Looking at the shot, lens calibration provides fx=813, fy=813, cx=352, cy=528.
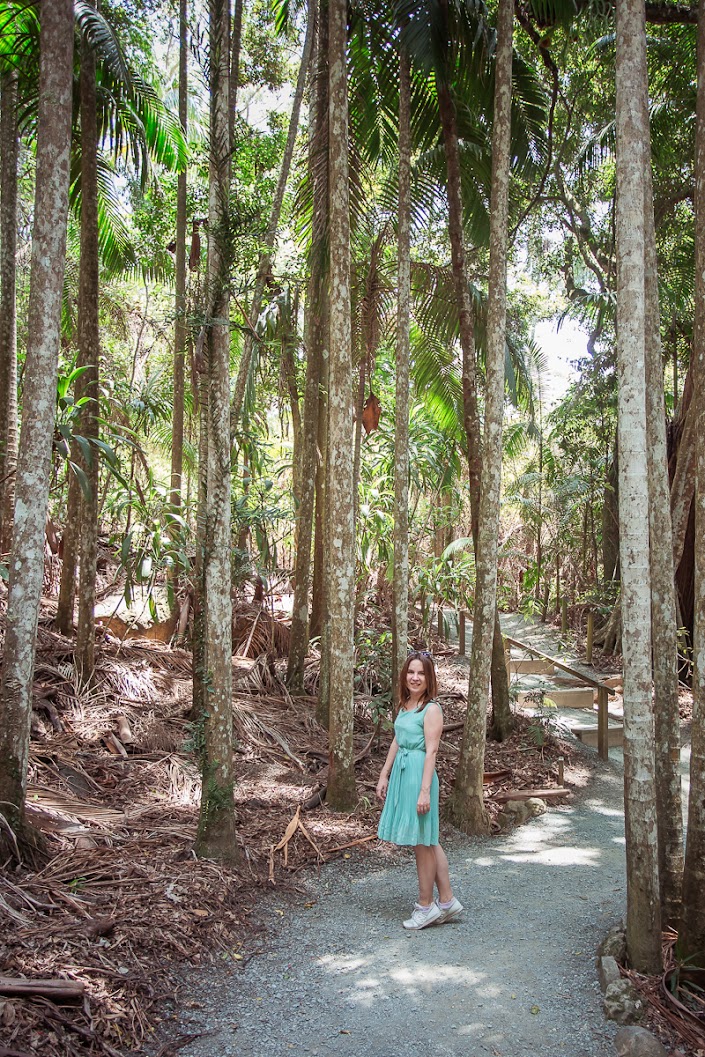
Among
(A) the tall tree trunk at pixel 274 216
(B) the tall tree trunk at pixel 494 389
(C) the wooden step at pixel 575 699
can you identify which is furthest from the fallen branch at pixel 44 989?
(C) the wooden step at pixel 575 699

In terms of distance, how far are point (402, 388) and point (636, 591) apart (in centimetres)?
407

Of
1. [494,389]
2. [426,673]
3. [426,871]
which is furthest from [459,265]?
[426,871]

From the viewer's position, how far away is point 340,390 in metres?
6.41

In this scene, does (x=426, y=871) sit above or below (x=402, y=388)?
below

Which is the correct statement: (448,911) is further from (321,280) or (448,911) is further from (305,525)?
(321,280)

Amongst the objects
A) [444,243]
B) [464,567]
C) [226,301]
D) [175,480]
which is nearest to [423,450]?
[464,567]

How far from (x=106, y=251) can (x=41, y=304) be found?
301 inches

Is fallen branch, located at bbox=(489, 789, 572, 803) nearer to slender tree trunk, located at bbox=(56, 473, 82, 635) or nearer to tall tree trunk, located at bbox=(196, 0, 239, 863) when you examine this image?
tall tree trunk, located at bbox=(196, 0, 239, 863)

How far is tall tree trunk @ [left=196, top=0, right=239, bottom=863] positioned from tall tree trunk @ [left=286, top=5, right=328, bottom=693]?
2.58 metres

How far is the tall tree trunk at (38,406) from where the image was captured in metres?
4.64

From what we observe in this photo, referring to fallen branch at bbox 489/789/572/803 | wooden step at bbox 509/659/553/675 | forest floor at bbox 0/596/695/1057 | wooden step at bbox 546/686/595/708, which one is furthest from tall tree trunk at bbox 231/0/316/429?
wooden step at bbox 509/659/553/675

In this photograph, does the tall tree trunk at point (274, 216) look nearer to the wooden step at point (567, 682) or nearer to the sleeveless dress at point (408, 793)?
the sleeveless dress at point (408, 793)

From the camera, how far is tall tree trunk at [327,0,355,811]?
6367 mm

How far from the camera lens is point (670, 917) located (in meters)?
4.55
